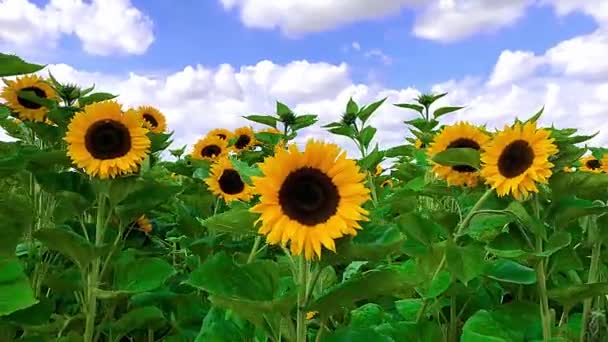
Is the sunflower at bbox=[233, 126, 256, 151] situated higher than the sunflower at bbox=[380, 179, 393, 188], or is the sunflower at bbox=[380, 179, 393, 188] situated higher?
the sunflower at bbox=[233, 126, 256, 151]

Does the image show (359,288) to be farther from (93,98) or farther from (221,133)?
(221,133)

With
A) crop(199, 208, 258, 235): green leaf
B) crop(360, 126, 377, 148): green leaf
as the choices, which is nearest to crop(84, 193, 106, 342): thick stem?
crop(199, 208, 258, 235): green leaf

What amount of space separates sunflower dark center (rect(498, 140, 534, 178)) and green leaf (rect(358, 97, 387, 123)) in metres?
1.83

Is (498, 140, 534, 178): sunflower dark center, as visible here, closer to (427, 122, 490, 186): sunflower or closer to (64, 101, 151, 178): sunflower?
(427, 122, 490, 186): sunflower

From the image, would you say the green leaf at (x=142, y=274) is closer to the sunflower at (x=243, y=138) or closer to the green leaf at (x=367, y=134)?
the green leaf at (x=367, y=134)

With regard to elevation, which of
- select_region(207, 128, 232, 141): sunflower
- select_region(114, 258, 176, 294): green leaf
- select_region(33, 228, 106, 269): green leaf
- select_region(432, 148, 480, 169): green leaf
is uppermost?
select_region(207, 128, 232, 141): sunflower

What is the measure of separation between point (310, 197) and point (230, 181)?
6.20 feet

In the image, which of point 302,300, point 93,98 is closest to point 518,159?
point 302,300

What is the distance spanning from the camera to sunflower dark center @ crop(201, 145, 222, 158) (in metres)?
4.42

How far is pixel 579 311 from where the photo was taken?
2.83m

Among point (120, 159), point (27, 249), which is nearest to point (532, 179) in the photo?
point (120, 159)

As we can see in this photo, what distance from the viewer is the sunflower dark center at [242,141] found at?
494cm

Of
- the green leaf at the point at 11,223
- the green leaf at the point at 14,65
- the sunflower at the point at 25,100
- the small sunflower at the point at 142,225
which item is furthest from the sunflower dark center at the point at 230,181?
the green leaf at the point at 14,65

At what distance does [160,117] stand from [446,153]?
2992 millimetres
